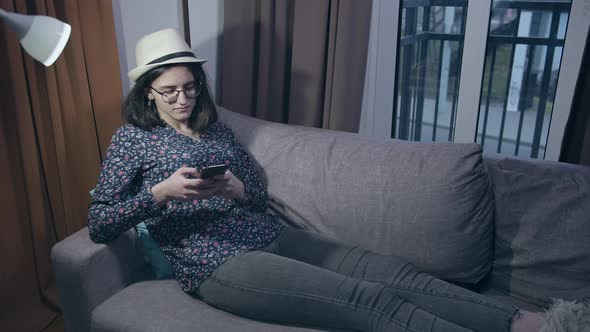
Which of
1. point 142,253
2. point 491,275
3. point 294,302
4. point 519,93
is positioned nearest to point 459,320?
point 491,275

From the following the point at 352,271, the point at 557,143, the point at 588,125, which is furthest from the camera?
the point at 557,143

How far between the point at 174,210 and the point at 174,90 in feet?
1.39

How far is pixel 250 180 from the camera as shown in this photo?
1.74 metres

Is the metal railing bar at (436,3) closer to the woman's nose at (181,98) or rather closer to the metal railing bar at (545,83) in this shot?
the metal railing bar at (545,83)

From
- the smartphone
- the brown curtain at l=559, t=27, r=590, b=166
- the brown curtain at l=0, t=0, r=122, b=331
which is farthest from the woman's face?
the brown curtain at l=559, t=27, r=590, b=166

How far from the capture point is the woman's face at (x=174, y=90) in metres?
1.64

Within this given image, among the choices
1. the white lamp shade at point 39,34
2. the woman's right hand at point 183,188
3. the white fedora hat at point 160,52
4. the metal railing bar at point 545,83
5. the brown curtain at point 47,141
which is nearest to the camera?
the white lamp shade at point 39,34

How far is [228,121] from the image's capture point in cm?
200

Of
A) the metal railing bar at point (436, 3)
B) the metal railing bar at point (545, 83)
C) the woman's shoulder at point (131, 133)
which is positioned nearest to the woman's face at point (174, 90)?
the woman's shoulder at point (131, 133)

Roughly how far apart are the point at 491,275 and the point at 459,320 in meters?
0.35

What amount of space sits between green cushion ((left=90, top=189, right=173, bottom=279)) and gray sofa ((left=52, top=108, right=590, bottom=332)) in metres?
0.04

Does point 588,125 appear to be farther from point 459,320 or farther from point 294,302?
point 294,302

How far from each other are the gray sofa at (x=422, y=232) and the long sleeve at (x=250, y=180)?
141mm

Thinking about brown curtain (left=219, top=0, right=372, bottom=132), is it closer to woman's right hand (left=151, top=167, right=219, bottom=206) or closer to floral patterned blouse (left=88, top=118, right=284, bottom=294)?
floral patterned blouse (left=88, top=118, right=284, bottom=294)
